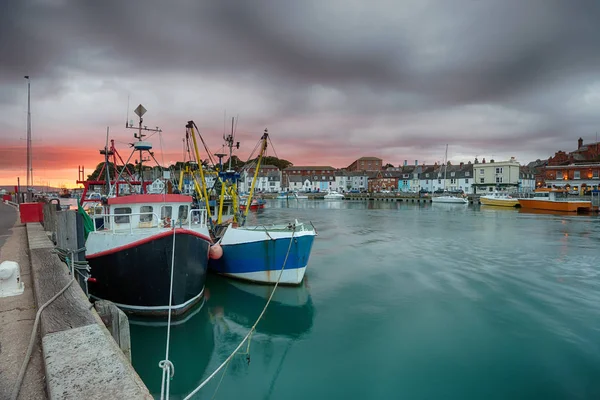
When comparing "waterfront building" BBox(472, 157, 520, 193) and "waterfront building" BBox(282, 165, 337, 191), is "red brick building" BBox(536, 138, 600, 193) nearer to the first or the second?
"waterfront building" BBox(472, 157, 520, 193)

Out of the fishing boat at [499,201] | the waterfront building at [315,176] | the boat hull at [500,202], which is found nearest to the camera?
the boat hull at [500,202]

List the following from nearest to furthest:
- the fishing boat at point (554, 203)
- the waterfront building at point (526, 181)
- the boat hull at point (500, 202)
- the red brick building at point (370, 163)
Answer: the fishing boat at point (554, 203), the boat hull at point (500, 202), the waterfront building at point (526, 181), the red brick building at point (370, 163)

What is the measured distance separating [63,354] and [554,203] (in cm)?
6634

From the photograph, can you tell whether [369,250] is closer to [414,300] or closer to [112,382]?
[414,300]

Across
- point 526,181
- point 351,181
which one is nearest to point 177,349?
point 526,181

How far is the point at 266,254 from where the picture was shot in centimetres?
1302

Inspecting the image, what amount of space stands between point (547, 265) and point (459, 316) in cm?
1022

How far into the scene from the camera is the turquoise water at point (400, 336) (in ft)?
23.2

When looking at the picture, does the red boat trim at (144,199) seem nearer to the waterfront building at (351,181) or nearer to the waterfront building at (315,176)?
the waterfront building at (315,176)

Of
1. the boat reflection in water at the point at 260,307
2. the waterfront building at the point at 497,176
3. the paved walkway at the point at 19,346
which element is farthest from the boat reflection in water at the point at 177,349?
the waterfront building at the point at 497,176

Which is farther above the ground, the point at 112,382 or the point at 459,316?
the point at 112,382

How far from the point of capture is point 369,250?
21.7 metres

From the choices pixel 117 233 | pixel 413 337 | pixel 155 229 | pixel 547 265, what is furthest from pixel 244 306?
pixel 547 265

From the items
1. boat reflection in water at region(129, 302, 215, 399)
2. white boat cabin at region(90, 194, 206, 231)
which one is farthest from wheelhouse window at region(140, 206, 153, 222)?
boat reflection in water at region(129, 302, 215, 399)
